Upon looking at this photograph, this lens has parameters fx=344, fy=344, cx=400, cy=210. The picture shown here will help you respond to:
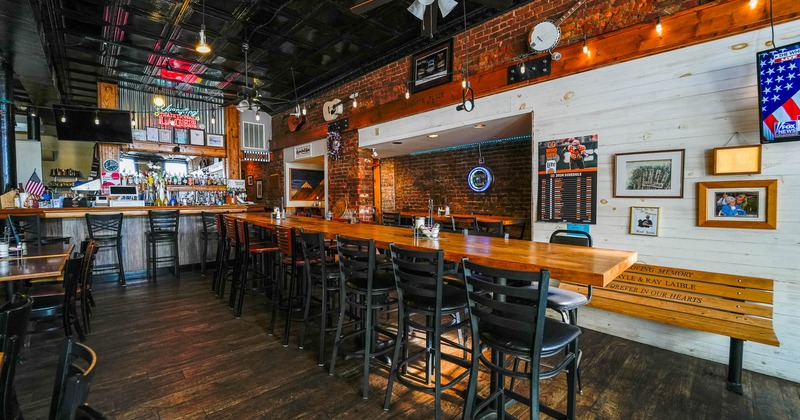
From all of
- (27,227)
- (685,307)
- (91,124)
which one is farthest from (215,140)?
(685,307)

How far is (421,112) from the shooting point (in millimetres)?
5254

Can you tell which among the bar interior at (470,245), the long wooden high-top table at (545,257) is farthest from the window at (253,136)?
the long wooden high-top table at (545,257)

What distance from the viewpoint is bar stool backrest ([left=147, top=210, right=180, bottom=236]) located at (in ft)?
17.4

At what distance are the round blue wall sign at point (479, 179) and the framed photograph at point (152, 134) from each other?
729 centimetres

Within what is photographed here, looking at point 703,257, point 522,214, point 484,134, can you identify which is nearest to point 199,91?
point 484,134

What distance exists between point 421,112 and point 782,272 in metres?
4.17

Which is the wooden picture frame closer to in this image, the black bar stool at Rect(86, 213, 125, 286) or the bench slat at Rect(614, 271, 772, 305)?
the bench slat at Rect(614, 271, 772, 305)

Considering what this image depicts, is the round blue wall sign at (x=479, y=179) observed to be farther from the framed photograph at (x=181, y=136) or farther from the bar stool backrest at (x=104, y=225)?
the framed photograph at (x=181, y=136)

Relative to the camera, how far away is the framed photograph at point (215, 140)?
884 centimetres

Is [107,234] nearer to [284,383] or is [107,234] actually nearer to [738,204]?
[284,383]

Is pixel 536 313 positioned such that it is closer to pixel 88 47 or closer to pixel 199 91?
pixel 88 47

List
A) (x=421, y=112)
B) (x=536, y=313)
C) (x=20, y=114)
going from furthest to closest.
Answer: (x=20, y=114) < (x=421, y=112) < (x=536, y=313)

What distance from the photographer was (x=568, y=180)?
366cm

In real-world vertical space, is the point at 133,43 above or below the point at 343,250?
above
